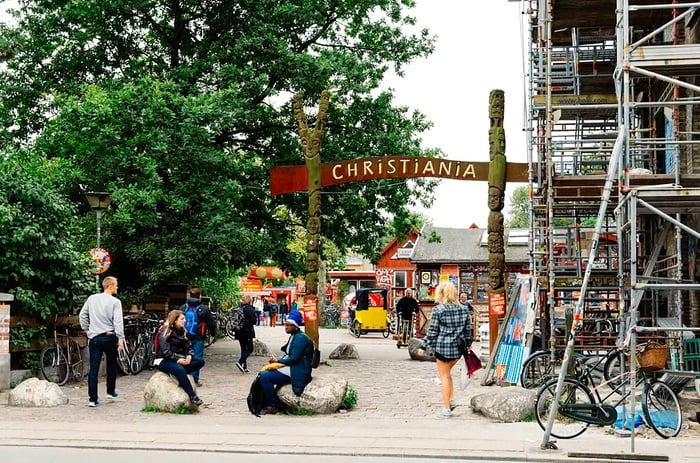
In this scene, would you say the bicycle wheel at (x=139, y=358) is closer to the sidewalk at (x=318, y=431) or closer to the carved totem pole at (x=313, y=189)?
the sidewalk at (x=318, y=431)

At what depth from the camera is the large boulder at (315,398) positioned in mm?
13055

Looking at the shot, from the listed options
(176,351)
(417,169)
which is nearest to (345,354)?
(417,169)

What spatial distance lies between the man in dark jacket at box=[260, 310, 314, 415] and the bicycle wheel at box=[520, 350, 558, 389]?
4.46m

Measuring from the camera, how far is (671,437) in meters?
11.1

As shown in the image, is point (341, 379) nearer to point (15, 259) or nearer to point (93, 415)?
point (93, 415)

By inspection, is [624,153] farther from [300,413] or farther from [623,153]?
[300,413]

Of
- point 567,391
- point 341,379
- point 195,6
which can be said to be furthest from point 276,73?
point 567,391

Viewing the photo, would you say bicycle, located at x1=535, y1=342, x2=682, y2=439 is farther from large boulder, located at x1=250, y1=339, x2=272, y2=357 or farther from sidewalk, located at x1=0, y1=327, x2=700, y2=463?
large boulder, located at x1=250, y1=339, x2=272, y2=357

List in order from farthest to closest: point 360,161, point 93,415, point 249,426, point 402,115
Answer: point 402,115 < point 360,161 < point 93,415 < point 249,426

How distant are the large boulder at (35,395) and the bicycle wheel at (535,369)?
25.1 ft

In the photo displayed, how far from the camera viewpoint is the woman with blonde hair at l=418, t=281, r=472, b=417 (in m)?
13.0

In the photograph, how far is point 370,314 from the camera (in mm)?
39812

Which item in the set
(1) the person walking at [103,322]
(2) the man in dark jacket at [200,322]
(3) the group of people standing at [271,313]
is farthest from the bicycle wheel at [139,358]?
(3) the group of people standing at [271,313]

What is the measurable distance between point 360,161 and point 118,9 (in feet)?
26.6
